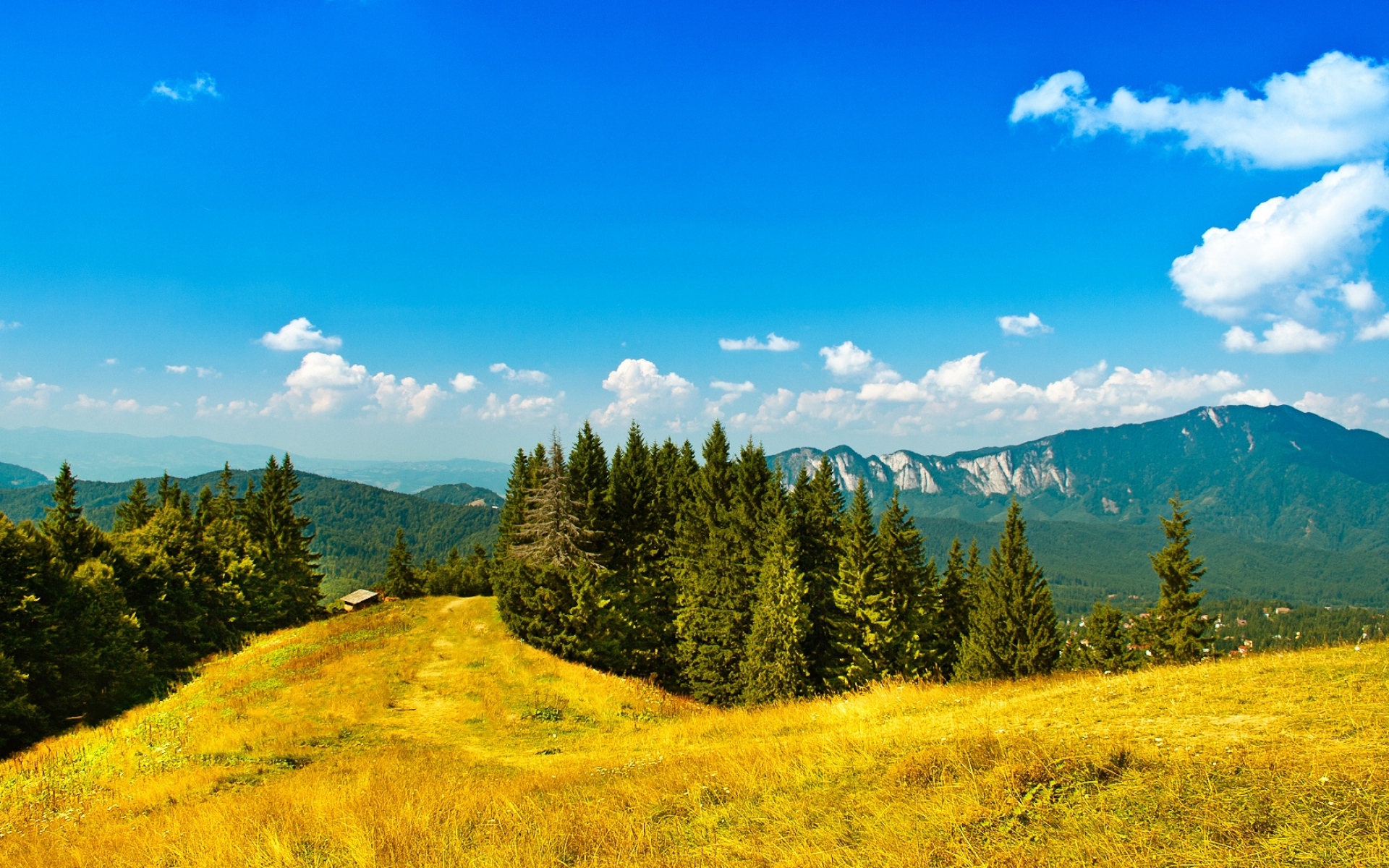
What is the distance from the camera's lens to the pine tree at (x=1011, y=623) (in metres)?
36.4

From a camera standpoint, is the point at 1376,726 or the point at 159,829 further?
the point at 159,829

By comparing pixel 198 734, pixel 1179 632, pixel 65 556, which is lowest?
pixel 1179 632

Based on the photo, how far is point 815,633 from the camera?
33469 mm

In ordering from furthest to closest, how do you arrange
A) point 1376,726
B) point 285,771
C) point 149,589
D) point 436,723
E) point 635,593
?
point 149,589, point 635,593, point 436,723, point 285,771, point 1376,726

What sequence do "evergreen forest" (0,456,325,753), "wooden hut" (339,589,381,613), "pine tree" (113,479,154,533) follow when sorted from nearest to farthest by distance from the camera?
"evergreen forest" (0,456,325,753)
"pine tree" (113,479,154,533)
"wooden hut" (339,589,381,613)

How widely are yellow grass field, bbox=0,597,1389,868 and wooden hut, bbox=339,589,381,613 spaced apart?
143 feet

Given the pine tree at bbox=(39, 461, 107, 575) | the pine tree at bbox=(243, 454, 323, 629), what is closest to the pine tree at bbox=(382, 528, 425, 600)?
Result: the pine tree at bbox=(243, 454, 323, 629)

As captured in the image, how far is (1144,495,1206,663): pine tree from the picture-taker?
131ft

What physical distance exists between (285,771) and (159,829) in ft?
22.5

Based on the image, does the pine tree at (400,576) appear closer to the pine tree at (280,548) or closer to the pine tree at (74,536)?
the pine tree at (280,548)

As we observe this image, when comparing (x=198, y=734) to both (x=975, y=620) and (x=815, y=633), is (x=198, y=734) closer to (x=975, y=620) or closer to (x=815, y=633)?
(x=815, y=633)

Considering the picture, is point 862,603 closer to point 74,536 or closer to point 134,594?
point 134,594

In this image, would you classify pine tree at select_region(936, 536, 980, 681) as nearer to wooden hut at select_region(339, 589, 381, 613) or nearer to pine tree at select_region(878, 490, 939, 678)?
pine tree at select_region(878, 490, 939, 678)

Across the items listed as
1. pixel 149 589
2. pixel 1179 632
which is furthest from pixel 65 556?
pixel 1179 632
